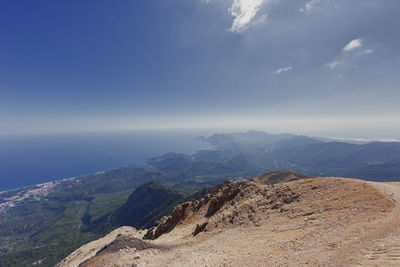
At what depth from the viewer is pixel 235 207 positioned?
2416 centimetres

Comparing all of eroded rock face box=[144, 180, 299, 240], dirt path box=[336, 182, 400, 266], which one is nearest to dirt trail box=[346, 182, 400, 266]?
dirt path box=[336, 182, 400, 266]

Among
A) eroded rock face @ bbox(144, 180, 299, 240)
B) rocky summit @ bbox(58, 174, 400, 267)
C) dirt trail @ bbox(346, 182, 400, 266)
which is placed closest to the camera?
dirt trail @ bbox(346, 182, 400, 266)

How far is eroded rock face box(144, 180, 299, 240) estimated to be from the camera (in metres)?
20.9

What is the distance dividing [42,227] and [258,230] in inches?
10666

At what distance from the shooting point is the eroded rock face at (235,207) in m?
20.9

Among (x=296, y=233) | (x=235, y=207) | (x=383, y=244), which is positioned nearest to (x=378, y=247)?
(x=383, y=244)

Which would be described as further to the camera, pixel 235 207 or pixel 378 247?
pixel 235 207

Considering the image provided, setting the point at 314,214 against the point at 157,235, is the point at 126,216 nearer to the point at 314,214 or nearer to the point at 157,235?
the point at 157,235

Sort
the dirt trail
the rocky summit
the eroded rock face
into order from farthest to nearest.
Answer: the eroded rock face < the rocky summit < the dirt trail

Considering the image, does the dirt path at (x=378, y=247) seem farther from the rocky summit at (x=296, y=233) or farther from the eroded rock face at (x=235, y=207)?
the eroded rock face at (x=235, y=207)

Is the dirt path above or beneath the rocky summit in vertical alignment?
above

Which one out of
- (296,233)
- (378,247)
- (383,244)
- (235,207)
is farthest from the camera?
(235,207)

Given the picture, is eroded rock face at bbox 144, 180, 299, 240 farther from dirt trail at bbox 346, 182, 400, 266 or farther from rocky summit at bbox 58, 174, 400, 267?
dirt trail at bbox 346, 182, 400, 266

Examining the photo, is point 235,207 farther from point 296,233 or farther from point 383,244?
point 383,244
